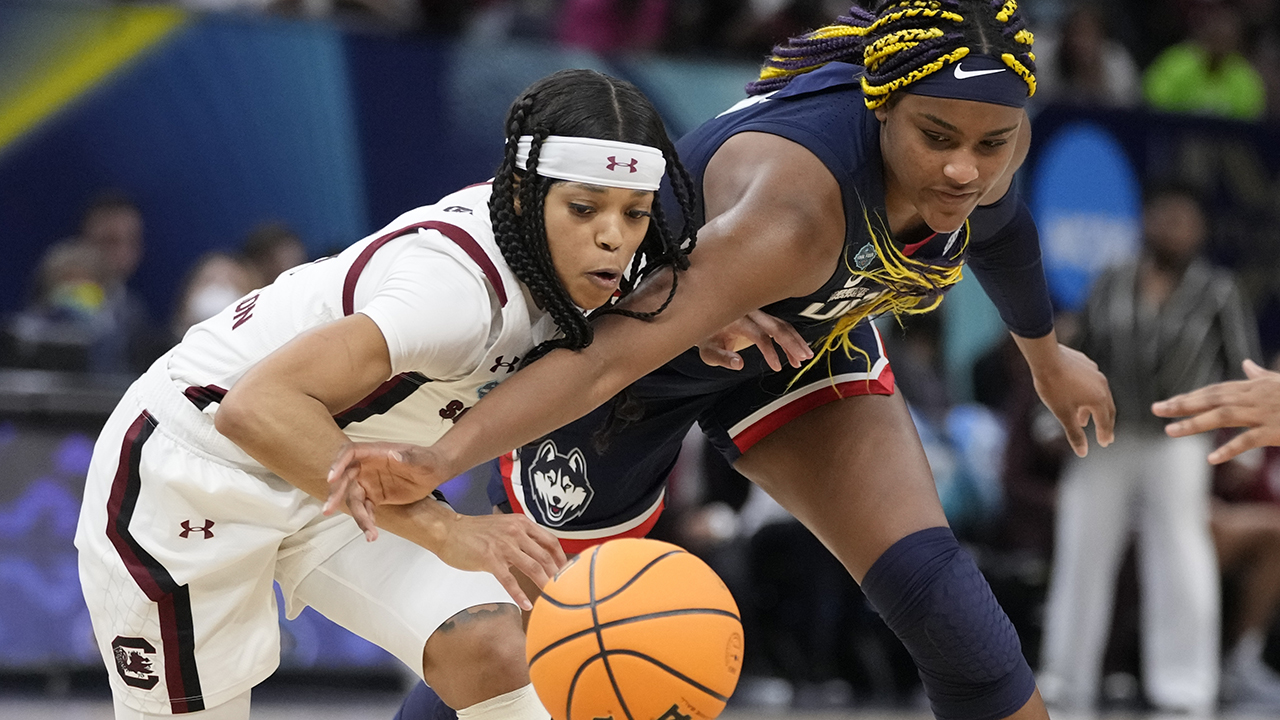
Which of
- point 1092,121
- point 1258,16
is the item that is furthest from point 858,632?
point 1258,16

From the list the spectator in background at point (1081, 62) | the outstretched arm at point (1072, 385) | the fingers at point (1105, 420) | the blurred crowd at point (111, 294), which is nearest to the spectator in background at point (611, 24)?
the blurred crowd at point (111, 294)

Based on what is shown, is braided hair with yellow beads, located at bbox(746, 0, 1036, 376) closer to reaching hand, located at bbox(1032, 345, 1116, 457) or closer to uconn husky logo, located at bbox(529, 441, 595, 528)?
reaching hand, located at bbox(1032, 345, 1116, 457)

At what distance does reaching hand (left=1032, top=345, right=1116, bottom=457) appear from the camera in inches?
176

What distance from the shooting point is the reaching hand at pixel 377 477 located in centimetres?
284

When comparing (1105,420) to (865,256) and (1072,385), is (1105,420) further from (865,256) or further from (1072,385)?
(865,256)

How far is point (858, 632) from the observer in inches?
314

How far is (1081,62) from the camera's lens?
1052 centimetres

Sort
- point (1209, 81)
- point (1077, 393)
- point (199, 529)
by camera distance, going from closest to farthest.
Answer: point (199, 529)
point (1077, 393)
point (1209, 81)

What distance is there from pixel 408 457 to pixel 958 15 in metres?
1.61

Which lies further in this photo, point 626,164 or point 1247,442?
point 1247,442

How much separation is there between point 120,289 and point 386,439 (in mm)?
4774

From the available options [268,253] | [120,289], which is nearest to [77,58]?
[120,289]

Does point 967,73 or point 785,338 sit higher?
point 967,73

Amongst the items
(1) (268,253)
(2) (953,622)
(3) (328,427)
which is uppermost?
(3) (328,427)
